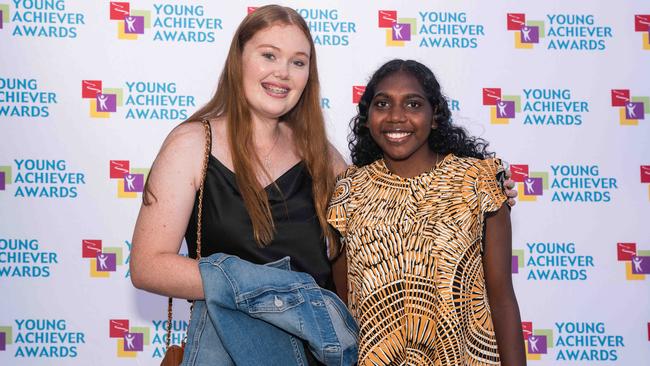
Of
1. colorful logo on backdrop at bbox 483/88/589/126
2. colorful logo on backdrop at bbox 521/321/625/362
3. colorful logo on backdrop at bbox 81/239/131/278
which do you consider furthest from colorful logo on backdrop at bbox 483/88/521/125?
colorful logo on backdrop at bbox 81/239/131/278

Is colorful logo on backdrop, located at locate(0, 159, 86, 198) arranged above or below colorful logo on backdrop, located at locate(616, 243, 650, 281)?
above

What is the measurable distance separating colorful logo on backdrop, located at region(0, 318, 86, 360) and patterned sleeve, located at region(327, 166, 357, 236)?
1.74 metres

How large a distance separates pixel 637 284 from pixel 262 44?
2353 mm

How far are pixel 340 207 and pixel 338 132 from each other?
4.30 ft

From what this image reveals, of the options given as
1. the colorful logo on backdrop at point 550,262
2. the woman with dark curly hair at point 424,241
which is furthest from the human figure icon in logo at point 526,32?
the woman with dark curly hair at point 424,241

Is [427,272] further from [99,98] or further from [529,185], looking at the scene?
[99,98]

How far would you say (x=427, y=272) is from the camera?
1.55 m

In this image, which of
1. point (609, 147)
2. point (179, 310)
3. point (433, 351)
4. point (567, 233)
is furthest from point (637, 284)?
point (179, 310)

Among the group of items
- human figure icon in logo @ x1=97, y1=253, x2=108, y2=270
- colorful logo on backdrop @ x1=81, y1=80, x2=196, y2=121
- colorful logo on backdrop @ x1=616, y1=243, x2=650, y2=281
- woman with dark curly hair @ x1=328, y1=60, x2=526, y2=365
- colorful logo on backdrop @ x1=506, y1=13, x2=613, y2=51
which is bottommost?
colorful logo on backdrop @ x1=616, y1=243, x2=650, y2=281

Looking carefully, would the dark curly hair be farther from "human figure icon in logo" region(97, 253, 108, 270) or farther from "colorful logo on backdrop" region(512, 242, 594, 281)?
"human figure icon in logo" region(97, 253, 108, 270)

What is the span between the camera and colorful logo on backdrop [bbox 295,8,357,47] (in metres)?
2.99

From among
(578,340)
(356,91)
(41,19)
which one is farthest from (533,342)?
(41,19)

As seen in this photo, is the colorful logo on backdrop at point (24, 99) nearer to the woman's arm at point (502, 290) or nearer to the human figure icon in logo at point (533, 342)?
the woman's arm at point (502, 290)

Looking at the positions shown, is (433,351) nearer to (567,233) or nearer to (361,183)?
(361,183)
